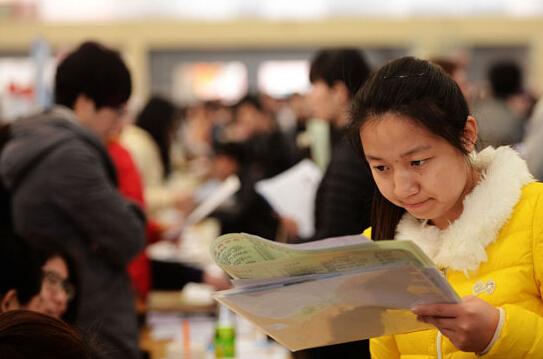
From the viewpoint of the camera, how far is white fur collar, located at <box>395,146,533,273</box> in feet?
5.36

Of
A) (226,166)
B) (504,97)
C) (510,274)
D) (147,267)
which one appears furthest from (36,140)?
(504,97)

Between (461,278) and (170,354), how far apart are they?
7.21 ft

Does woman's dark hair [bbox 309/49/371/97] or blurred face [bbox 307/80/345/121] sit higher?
woman's dark hair [bbox 309/49/371/97]

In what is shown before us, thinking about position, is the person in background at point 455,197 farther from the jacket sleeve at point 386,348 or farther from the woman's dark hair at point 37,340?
the woman's dark hair at point 37,340

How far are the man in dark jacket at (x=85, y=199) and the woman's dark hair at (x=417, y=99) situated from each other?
4.28ft

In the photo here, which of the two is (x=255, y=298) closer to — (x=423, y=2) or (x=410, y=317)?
(x=410, y=317)

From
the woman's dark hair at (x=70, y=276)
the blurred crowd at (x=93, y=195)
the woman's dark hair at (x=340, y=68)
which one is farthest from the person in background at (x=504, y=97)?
the woman's dark hair at (x=70, y=276)

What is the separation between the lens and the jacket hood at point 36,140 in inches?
110

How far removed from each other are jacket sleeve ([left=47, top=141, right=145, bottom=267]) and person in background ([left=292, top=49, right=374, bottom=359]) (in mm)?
630

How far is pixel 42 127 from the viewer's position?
2.85 m

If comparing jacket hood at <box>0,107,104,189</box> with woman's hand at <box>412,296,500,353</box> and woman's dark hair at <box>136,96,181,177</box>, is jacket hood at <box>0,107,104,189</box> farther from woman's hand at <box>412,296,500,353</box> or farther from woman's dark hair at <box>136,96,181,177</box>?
woman's dark hair at <box>136,96,181,177</box>

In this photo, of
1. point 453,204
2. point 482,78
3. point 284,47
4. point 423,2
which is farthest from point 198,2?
point 453,204

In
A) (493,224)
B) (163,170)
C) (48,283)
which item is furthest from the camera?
(163,170)

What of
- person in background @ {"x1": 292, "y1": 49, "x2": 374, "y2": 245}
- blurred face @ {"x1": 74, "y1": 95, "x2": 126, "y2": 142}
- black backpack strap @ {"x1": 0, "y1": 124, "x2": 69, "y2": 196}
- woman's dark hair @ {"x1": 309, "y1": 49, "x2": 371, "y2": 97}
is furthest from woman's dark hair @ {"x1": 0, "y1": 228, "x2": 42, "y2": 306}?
woman's dark hair @ {"x1": 309, "y1": 49, "x2": 371, "y2": 97}
